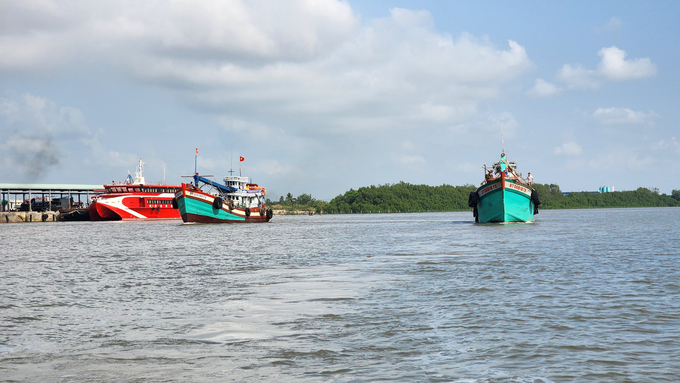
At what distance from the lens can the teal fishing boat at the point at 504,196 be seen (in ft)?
142

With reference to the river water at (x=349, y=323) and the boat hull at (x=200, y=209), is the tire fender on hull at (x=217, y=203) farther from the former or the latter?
the river water at (x=349, y=323)

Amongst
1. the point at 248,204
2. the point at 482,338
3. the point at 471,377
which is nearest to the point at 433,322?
the point at 482,338

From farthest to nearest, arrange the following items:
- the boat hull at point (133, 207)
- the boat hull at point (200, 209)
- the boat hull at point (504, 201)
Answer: the boat hull at point (133, 207), the boat hull at point (200, 209), the boat hull at point (504, 201)

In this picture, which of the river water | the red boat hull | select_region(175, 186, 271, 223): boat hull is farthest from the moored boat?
the river water

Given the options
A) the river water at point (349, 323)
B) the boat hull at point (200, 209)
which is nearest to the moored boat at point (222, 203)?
the boat hull at point (200, 209)

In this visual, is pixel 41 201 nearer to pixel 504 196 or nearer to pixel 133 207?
pixel 133 207

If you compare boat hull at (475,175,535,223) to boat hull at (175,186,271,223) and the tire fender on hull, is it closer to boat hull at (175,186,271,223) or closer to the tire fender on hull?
the tire fender on hull

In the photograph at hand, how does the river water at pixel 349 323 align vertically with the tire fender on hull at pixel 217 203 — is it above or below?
below

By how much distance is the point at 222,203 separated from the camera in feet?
194

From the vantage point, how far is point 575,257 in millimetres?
19328

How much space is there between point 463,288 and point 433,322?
151 inches

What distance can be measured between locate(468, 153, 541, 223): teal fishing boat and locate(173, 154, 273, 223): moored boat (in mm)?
27948

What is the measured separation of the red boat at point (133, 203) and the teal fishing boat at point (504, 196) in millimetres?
55925

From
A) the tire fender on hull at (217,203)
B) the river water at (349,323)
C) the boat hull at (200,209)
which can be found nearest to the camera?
the river water at (349,323)
